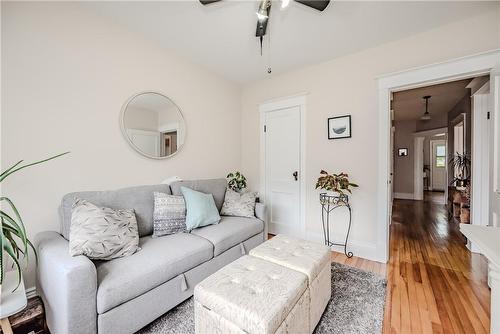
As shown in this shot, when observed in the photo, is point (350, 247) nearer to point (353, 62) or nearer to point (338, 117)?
point (338, 117)

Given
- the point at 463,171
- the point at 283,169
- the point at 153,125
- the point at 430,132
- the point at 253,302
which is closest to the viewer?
the point at 253,302

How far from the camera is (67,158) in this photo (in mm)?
1840

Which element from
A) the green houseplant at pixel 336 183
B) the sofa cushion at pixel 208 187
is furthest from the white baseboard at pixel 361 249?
Result: the sofa cushion at pixel 208 187

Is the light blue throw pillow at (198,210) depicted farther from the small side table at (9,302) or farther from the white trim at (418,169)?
the white trim at (418,169)

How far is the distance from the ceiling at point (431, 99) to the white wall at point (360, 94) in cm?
154

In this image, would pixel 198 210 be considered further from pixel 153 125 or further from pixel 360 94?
pixel 360 94

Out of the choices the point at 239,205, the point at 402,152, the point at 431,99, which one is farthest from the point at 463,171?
the point at 239,205

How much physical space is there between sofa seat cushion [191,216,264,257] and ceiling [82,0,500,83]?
6.66 ft

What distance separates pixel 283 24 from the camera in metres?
2.12

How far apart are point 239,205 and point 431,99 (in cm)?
457

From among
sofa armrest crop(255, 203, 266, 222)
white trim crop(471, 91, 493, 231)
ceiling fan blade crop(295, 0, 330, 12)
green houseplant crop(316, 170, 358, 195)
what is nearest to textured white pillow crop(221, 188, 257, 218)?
sofa armrest crop(255, 203, 266, 222)

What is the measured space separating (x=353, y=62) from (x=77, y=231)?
127 inches

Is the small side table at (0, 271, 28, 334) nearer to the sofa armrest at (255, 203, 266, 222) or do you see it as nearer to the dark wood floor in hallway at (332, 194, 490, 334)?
the sofa armrest at (255, 203, 266, 222)

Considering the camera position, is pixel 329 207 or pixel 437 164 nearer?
pixel 329 207
